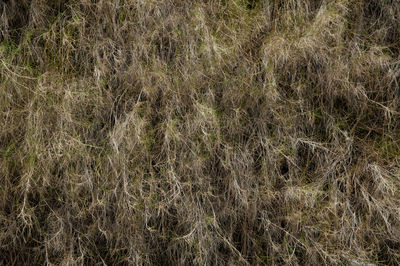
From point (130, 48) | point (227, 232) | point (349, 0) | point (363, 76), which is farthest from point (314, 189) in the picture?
point (130, 48)

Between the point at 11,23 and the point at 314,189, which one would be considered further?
the point at 11,23

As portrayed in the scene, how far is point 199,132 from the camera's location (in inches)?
79.7

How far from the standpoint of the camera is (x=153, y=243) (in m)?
1.98

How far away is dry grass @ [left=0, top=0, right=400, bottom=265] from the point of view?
198 cm

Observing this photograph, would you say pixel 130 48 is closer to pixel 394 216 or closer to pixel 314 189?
pixel 314 189

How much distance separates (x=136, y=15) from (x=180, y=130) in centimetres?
60

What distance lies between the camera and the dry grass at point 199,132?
1977mm

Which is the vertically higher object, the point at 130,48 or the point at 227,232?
the point at 130,48

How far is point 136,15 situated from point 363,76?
1136 mm

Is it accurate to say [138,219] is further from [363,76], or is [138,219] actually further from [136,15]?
[363,76]

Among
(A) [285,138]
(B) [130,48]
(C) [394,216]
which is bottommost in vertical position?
(C) [394,216]

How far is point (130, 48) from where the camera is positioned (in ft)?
6.93

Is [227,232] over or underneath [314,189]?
underneath

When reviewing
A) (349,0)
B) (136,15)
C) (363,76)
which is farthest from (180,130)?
(349,0)
